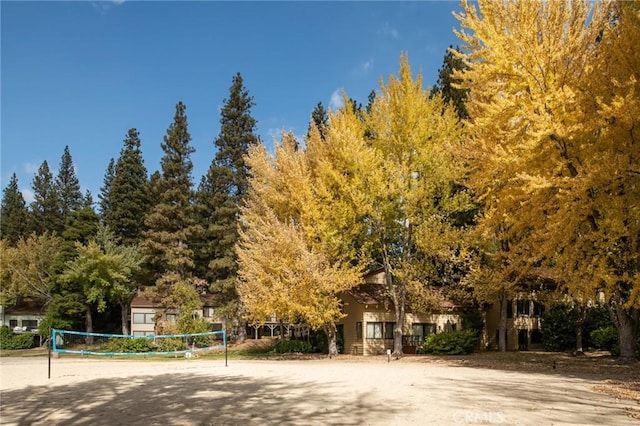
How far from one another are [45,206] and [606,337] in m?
75.9

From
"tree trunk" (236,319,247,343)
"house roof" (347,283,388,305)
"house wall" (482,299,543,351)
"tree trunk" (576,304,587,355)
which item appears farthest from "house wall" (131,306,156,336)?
"tree trunk" (576,304,587,355)

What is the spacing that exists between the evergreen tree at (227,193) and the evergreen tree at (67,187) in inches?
1439

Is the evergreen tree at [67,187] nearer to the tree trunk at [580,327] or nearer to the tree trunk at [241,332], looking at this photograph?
the tree trunk at [241,332]

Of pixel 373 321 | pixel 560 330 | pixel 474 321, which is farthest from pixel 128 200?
pixel 560 330

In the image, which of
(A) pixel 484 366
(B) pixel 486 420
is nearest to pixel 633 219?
(A) pixel 484 366

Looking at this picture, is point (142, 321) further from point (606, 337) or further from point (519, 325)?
point (606, 337)

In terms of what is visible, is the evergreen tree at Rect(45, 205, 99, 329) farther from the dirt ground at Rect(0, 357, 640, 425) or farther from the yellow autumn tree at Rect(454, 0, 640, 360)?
the yellow autumn tree at Rect(454, 0, 640, 360)

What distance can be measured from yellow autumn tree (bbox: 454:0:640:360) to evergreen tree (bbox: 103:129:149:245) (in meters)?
47.8

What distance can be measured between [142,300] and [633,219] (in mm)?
43498

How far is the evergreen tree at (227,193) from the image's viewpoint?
46703 mm

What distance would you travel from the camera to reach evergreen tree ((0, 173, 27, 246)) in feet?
246

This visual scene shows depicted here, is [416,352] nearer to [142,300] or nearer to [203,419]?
[203,419]

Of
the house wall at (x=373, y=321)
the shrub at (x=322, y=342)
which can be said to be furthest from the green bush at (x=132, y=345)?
the house wall at (x=373, y=321)

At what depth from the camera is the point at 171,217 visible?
48094 mm
